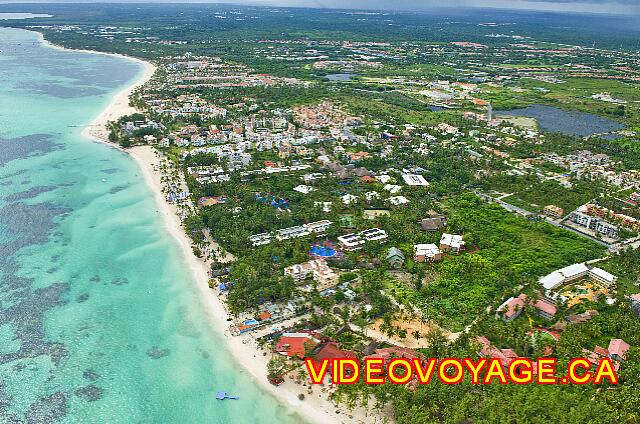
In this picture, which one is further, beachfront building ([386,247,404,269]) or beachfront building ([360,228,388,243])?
beachfront building ([360,228,388,243])

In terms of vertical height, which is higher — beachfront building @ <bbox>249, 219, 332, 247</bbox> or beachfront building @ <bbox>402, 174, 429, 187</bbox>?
beachfront building @ <bbox>402, 174, 429, 187</bbox>

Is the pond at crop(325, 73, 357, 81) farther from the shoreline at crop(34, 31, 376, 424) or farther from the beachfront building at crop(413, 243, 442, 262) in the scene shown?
the beachfront building at crop(413, 243, 442, 262)

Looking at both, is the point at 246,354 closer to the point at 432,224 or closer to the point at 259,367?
the point at 259,367

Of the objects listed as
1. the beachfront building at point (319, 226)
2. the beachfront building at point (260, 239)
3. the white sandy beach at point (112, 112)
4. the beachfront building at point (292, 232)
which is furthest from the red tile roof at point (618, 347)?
the white sandy beach at point (112, 112)

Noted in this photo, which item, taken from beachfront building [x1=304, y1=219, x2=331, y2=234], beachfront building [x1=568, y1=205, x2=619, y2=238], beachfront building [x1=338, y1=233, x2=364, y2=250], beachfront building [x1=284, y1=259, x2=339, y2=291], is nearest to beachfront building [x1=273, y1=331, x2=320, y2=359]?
beachfront building [x1=284, y1=259, x2=339, y2=291]

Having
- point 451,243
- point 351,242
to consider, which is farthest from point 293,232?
point 451,243

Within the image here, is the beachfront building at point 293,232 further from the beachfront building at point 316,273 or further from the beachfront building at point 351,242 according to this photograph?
the beachfront building at point 316,273
